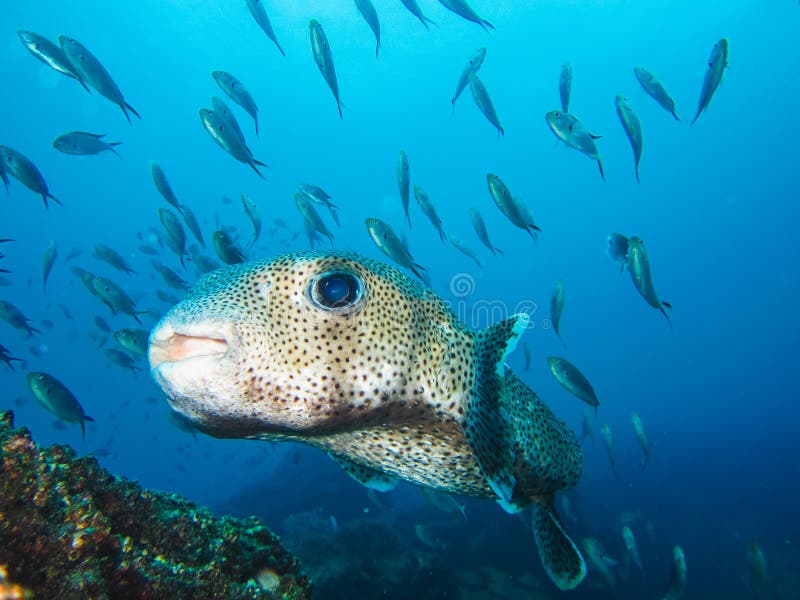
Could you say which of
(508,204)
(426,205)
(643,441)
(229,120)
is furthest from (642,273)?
(229,120)

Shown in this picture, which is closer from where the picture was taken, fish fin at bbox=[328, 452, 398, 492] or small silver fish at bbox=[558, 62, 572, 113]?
fish fin at bbox=[328, 452, 398, 492]

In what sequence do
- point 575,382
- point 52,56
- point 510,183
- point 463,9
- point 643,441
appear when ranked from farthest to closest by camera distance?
point 510,183
point 643,441
point 463,9
point 575,382
point 52,56

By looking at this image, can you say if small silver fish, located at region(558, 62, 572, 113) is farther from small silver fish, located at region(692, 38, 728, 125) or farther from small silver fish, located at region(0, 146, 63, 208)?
small silver fish, located at region(0, 146, 63, 208)

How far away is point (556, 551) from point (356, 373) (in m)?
1.83

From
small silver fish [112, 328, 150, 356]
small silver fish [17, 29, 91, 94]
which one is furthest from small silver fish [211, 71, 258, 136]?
small silver fish [112, 328, 150, 356]

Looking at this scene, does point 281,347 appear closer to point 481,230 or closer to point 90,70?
point 90,70

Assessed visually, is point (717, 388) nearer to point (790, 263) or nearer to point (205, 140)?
point (790, 263)

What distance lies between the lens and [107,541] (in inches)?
61.1

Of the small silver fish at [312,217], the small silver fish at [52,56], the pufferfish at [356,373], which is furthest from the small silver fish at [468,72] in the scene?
the pufferfish at [356,373]

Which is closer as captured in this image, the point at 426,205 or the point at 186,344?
the point at 186,344

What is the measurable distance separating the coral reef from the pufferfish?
47cm

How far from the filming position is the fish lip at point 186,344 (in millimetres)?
1649

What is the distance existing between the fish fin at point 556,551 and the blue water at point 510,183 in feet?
78.9

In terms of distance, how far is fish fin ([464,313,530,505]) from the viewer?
2109mm
